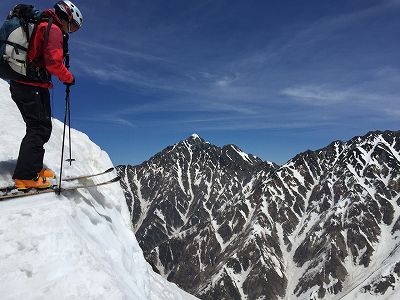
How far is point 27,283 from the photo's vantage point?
6.26 meters

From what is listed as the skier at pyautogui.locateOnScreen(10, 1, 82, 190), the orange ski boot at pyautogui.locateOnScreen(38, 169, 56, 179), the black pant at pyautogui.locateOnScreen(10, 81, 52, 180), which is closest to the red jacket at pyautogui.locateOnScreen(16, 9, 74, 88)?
the skier at pyautogui.locateOnScreen(10, 1, 82, 190)

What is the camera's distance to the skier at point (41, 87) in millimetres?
8984

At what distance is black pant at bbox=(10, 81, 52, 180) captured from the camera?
9.22 metres

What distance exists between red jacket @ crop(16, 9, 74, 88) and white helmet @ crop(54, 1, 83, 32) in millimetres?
210

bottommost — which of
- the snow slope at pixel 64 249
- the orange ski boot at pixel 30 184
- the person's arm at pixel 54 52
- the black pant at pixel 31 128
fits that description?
the snow slope at pixel 64 249

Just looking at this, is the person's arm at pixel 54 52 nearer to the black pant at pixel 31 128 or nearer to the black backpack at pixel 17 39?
the black backpack at pixel 17 39

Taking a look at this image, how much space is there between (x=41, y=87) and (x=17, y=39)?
1158 mm

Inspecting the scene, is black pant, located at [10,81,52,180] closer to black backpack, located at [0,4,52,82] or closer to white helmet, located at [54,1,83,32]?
black backpack, located at [0,4,52,82]

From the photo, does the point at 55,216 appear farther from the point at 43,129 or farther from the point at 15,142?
the point at 15,142

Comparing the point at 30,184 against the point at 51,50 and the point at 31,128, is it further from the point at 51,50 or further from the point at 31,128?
the point at 51,50

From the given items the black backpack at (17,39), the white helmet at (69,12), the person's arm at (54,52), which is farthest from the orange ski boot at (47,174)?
the white helmet at (69,12)

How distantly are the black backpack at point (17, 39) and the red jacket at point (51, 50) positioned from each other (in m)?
0.15

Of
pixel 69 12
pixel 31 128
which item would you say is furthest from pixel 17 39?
pixel 31 128

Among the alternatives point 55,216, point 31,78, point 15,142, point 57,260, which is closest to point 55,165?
point 15,142
